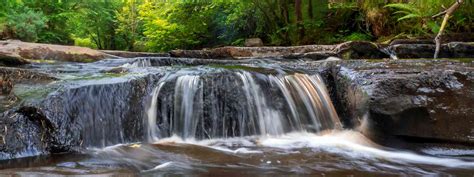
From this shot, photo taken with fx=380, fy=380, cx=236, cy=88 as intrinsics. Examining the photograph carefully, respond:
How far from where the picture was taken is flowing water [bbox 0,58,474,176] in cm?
281

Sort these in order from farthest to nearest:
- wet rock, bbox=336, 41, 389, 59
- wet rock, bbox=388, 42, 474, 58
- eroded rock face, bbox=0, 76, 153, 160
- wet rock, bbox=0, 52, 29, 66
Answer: wet rock, bbox=336, 41, 389, 59, wet rock, bbox=388, 42, 474, 58, wet rock, bbox=0, 52, 29, 66, eroded rock face, bbox=0, 76, 153, 160

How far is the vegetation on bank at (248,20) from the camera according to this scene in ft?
29.3

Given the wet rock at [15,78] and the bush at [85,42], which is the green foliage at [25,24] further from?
the bush at [85,42]

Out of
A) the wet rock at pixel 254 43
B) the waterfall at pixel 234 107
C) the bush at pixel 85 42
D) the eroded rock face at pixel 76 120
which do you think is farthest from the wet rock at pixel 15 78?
the bush at pixel 85 42

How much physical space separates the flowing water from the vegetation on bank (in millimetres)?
4805

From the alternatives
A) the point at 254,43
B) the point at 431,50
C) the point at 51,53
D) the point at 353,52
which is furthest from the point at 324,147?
the point at 254,43

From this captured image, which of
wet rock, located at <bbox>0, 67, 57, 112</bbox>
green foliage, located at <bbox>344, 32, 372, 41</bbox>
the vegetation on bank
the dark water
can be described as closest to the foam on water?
the dark water

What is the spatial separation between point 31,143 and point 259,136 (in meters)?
2.14

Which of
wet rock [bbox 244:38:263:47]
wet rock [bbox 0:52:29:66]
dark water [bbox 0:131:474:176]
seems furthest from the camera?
wet rock [bbox 244:38:263:47]

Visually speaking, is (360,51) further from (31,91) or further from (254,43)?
(31,91)

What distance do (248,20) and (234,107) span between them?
8997mm

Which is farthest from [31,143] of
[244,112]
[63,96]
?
[244,112]

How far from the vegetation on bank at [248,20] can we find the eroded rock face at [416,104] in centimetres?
426

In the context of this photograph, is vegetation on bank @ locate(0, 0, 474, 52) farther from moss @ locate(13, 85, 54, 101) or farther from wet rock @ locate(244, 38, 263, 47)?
moss @ locate(13, 85, 54, 101)
